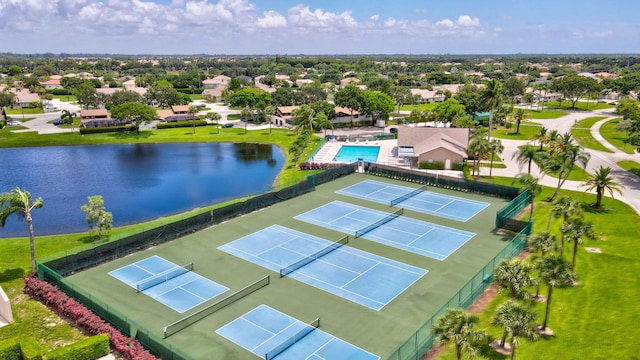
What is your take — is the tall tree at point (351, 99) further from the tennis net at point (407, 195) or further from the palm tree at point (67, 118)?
the palm tree at point (67, 118)

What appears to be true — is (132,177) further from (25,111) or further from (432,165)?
(25,111)

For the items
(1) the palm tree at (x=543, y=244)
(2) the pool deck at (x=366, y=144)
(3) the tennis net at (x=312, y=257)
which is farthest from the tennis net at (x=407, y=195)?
(1) the palm tree at (x=543, y=244)

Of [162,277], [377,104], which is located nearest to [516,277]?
[162,277]

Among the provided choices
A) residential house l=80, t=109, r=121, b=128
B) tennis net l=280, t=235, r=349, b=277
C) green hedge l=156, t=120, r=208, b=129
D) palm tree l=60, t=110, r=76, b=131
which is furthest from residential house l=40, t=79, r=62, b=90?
tennis net l=280, t=235, r=349, b=277

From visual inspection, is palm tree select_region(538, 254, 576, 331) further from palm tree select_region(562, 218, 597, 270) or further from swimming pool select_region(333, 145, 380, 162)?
swimming pool select_region(333, 145, 380, 162)

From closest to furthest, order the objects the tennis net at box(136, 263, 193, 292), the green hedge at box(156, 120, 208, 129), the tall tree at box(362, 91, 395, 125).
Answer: the tennis net at box(136, 263, 193, 292) → the tall tree at box(362, 91, 395, 125) → the green hedge at box(156, 120, 208, 129)
